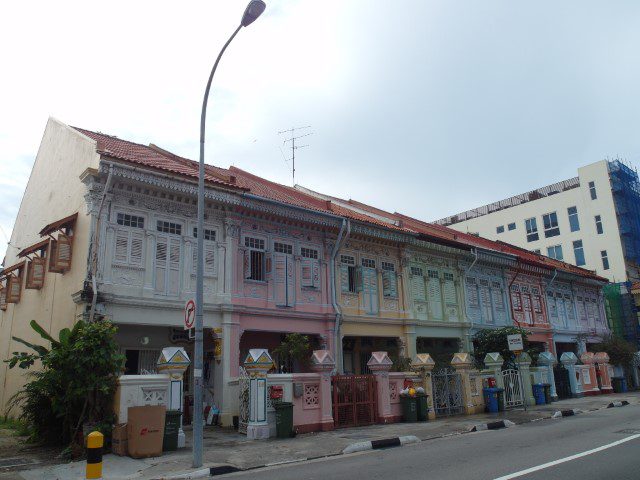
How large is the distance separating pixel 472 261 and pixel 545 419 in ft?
31.8

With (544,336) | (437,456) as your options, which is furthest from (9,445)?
(544,336)

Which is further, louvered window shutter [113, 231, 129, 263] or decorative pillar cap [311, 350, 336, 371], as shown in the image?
louvered window shutter [113, 231, 129, 263]

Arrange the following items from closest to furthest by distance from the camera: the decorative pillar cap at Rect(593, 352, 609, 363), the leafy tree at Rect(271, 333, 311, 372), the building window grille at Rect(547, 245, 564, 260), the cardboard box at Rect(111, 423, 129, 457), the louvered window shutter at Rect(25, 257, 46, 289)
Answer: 1. the cardboard box at Rect(111, 423, 129, 457)
2. the leafy tree at Rect(271, 333, 311, 372)
3. the louvered window shutter at Rect(25, 257, 46, 289)
4. the decorative pillar cap at Rect(593, 352, 609, 363)
5. the building window grille at Rect(547, 245, 564, 260)

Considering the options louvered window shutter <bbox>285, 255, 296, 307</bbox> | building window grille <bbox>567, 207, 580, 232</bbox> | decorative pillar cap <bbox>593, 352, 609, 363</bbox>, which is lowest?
decorative pillar cap <bbox>593, 352, 609, 363</bbox>

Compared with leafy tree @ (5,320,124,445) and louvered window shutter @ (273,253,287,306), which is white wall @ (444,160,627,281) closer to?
louvered window shutter @ (273,253,287,306)

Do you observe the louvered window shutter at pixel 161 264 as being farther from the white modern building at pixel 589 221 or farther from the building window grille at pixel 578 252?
the building window grille at pixel 578 252

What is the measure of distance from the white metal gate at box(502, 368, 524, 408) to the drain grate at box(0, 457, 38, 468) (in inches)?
595

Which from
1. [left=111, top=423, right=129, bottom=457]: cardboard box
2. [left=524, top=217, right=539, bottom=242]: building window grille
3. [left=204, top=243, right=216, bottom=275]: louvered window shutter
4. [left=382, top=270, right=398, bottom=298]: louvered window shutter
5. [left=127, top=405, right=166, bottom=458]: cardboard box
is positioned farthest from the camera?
[left=524, top=217, right=539, bottom=242]: building window grille

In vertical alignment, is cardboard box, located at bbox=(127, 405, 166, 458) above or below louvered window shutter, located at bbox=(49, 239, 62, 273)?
below

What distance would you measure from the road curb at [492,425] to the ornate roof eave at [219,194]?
8082 millimetres

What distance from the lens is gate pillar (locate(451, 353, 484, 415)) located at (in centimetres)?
1741

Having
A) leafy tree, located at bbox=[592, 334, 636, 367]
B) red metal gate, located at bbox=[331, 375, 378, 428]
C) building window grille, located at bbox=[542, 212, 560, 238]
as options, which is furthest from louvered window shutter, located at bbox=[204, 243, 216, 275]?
building window grille, located at bbox=[542, 212, 560, 238]

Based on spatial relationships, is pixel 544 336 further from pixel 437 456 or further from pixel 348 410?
pixel 437 456

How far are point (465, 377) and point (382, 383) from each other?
12.6 feet
